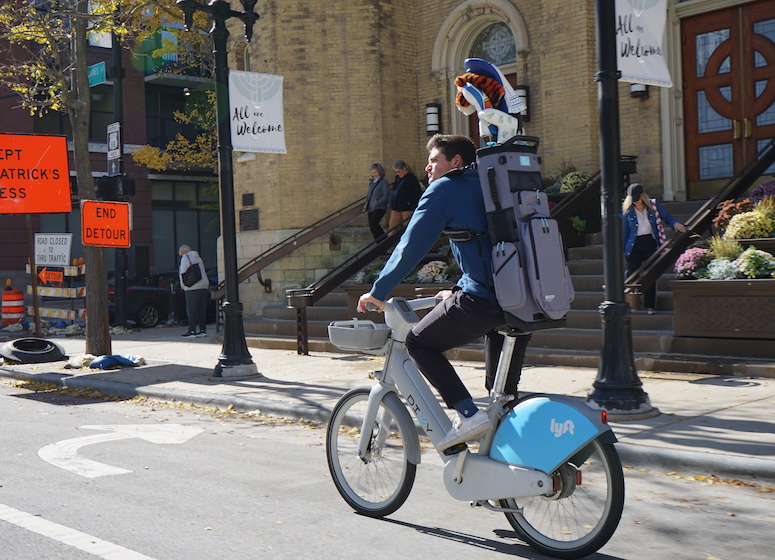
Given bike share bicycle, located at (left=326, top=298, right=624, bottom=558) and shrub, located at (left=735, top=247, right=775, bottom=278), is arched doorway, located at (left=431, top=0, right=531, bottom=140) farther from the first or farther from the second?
bike share bicycle, located at (left=326, top=298, right=624, bottom=558)

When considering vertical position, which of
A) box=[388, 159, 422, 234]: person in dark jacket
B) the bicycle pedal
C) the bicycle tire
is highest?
box=[388, 159, 422, 234]: person in dark jacket

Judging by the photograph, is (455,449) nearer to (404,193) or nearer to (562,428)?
(562,428)

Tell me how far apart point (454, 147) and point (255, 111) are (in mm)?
7949

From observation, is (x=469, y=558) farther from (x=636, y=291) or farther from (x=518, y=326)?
(x=636, y=291)

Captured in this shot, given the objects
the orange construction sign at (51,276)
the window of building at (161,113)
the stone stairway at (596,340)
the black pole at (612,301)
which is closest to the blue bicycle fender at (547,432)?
the black pole at (612,301)

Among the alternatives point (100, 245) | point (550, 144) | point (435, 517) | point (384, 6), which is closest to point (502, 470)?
point (435, 517)

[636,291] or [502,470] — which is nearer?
[502,470]

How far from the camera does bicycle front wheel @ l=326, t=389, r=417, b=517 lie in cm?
484

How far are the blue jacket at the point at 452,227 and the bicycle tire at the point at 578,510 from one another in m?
0.98

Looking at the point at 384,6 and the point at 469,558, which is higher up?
the point at 384,6

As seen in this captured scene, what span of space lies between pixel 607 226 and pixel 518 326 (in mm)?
3327

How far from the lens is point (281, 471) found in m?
6.38

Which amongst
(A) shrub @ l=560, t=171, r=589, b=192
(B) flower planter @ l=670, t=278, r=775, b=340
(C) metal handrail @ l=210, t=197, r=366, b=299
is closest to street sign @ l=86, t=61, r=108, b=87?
(C) metal handrail @ l=210, t=197, r=366, b=299

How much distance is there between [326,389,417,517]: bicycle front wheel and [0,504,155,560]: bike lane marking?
1.29 m
